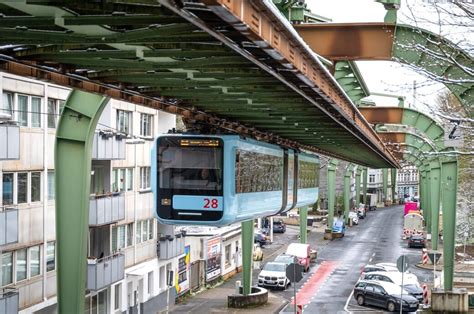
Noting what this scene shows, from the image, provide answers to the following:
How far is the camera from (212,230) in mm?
42375

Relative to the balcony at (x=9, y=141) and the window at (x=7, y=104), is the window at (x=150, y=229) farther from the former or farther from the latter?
the balcony at (x=9, y=141)

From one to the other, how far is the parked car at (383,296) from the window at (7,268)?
699 inches

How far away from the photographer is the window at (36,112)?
22.7 meters

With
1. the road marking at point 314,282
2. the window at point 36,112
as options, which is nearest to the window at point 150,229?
the road marking at point 314,282

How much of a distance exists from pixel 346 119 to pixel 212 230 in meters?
24.4

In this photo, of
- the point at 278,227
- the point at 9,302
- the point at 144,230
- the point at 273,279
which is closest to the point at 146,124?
the point at 144,230

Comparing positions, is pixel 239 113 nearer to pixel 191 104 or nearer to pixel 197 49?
pixel 191 104

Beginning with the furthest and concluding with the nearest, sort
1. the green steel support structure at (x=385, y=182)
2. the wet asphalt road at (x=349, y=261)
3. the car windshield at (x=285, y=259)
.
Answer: the green steel support structure at (x=385, y=182) < the car windshield at (x=285, y=259) < the wet asphalt road at (x=349, y=261)

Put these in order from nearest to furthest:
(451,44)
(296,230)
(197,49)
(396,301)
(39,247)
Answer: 1. (197,49)
2. (451,44)
3. (39,247)
4. (396,301)
5. (296,230)

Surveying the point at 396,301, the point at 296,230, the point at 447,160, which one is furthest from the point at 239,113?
the point at 296,230

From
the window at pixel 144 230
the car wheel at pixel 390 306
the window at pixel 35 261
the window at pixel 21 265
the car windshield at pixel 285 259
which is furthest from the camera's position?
the car windshield at pixel 285 259

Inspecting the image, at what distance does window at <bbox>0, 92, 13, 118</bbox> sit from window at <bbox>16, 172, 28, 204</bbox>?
2027mm

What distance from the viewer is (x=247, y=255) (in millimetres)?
34812

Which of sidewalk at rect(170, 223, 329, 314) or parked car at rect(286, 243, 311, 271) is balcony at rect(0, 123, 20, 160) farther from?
parked car at rect(286, 243, 311, 271)
